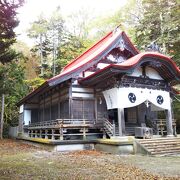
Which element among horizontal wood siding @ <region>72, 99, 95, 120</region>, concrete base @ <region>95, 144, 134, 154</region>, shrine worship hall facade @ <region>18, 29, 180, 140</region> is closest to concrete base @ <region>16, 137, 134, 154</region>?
concrete base @ <region>95, 144, 134, 154</region>

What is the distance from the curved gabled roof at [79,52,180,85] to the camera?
1547 cm

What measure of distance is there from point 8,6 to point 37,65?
127 feet

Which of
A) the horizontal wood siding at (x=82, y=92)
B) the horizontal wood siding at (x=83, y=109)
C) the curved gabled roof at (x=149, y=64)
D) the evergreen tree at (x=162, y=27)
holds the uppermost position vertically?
the evergreen tree at (x=162, y=27)

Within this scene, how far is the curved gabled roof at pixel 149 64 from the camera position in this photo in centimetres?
1547

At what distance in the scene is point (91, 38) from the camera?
142 ft

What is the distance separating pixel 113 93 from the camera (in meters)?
16.7

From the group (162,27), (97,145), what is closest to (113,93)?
(97,145)

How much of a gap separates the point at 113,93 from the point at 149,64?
11.1 feet

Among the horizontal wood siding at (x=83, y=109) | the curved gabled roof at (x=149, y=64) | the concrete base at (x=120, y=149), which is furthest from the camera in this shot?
the horizontal wood siding at (x=83, y=109)

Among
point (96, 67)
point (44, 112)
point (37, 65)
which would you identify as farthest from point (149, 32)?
point (37, 65)

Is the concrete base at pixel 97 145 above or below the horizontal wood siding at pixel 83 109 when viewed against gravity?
below

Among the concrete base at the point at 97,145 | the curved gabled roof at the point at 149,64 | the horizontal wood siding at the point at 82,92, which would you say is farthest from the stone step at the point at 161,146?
the horizontal wood siding at the point at 82,92

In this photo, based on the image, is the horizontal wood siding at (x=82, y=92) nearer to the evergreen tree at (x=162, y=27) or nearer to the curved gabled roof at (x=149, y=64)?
the curved gabled roof at (x=149, y=64)

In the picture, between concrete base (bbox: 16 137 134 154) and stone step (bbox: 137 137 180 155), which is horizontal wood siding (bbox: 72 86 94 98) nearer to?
concrete base (bbox: 16 137 134 154)
